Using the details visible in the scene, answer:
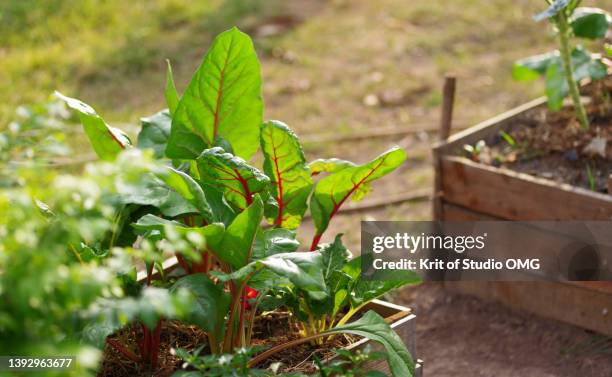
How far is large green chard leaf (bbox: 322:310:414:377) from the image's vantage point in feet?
7.56

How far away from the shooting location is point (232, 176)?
8.10 feet

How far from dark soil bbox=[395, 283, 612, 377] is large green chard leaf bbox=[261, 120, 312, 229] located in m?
1.05

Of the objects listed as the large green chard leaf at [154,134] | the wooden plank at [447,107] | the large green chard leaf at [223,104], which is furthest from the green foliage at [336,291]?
the wooden plank at [447,107]

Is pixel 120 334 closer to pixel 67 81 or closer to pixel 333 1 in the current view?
pixel 67 81

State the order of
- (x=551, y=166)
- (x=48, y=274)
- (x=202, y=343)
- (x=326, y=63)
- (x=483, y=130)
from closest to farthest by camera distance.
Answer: (x=48, y=274)
(x=202, y=343)
(x=551, y=166)
(x=483, y=130)
(x=326, y=63)

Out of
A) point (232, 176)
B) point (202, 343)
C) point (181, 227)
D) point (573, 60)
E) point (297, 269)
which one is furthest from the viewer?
point (573, 60)

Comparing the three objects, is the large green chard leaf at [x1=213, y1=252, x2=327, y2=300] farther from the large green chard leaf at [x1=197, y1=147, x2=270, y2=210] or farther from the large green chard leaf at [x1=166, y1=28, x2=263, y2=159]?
the large green chard leaf at [x1=166, y1=28, x2=263, y2=159]

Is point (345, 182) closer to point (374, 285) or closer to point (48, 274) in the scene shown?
point (374, 285)

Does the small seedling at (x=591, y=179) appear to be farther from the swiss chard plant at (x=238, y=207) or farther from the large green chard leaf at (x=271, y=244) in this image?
the large green chard leaf at (x=271, y=244)

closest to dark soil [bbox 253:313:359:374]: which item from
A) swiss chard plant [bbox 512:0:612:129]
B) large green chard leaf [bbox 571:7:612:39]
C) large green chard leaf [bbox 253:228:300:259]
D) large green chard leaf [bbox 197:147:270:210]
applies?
large green chard leaf [bbox 253:228:300:259]

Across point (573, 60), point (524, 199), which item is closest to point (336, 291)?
point (524, 199)

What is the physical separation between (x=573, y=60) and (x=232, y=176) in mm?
1928

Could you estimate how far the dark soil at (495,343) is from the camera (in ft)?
11.0

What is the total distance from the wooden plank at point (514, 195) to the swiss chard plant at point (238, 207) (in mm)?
1041
